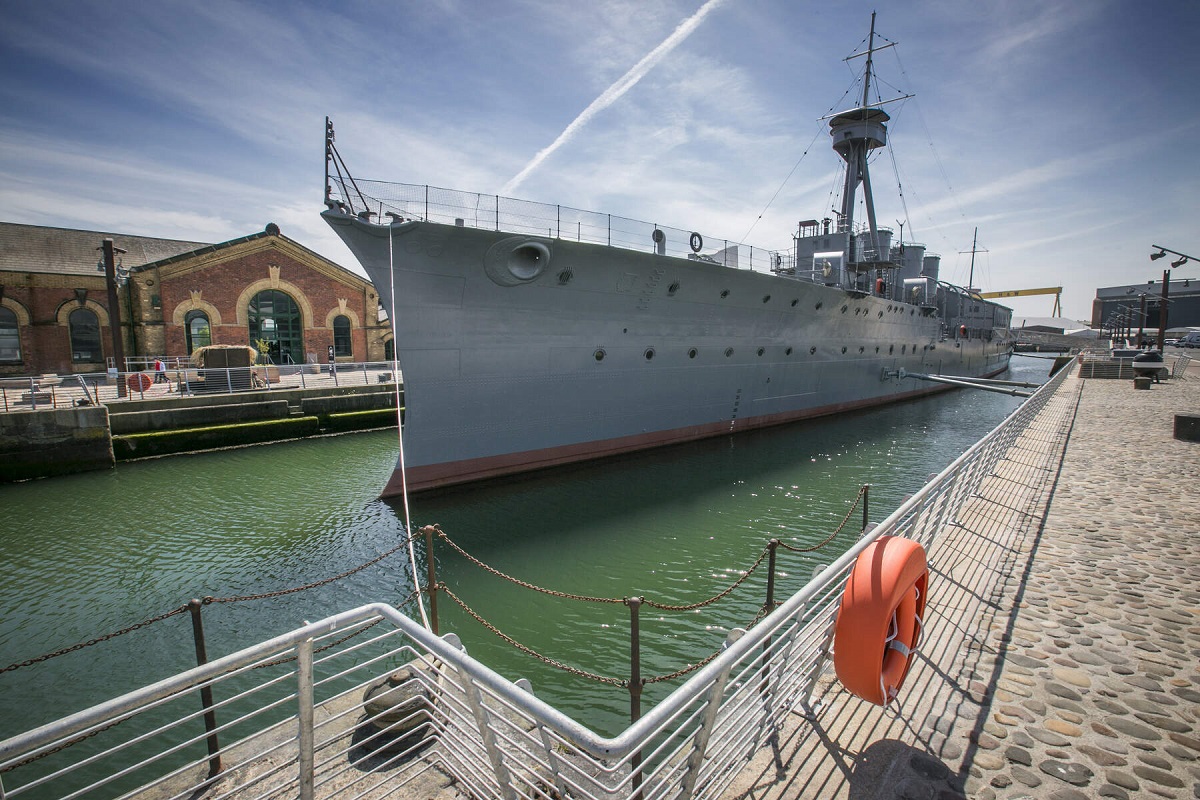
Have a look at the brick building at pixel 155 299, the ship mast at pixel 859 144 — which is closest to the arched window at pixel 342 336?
the brick building at pixel 155 299

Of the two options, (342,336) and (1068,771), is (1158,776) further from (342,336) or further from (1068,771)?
(342,336)

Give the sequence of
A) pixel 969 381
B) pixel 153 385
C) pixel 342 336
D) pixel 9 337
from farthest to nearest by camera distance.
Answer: pixel 342 336, pixel 9 337, pixel 153 385, pixel 969 381

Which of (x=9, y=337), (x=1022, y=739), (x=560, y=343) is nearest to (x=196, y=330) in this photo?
(x=9, y=337)

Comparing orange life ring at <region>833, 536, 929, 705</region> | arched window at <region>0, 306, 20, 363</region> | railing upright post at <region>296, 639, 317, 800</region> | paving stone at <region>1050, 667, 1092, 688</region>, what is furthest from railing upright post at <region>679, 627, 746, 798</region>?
arched window at <region>0, 306, 20, 363</region>

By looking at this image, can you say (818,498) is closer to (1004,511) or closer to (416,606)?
(1004,511)

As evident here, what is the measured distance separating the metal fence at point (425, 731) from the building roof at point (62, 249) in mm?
24551

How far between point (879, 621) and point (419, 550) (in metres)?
6.85

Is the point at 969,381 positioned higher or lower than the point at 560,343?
lower

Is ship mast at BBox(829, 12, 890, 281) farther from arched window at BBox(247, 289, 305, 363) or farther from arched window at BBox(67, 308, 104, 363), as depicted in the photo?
arched window at BBox(67, 308, 104, 363)

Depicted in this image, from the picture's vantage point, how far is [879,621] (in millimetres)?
2668

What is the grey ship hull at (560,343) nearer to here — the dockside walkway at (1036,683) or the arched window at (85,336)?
the dockside walkway at (1036,683)

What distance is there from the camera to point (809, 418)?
1698 centimetres

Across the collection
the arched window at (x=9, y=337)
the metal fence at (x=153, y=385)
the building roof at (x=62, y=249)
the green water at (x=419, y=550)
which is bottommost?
the green water at (x=419, y=550)

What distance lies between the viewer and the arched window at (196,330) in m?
22.5
